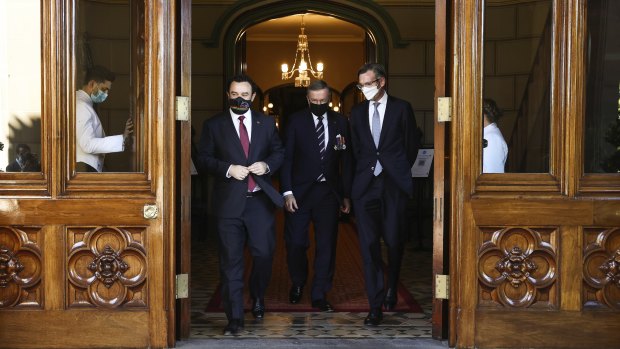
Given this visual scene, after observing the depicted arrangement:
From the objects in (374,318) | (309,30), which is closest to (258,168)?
(374,318)

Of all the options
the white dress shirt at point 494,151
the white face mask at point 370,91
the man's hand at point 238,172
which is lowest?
the man's hand at point 238,172

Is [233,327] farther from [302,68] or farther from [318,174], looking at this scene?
[302,68]

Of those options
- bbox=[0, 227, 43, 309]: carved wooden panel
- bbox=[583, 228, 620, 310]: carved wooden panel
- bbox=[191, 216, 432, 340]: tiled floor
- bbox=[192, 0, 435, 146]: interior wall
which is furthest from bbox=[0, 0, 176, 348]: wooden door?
bbox=[192, 0, 435, 146]: interior wall

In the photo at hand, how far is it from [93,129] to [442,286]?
2.30 metres

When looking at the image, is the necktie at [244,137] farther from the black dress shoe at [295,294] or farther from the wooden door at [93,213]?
the black dress shoe at [295,294]

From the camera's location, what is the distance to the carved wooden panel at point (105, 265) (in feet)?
16.1

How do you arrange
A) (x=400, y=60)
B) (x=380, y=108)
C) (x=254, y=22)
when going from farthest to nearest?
(x=254, y=22)
(x=400, y=60)
(x=380, y=108)

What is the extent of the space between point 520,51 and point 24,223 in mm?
3064

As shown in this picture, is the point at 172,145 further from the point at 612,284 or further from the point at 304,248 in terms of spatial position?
the point at 612,284

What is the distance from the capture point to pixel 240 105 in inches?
223

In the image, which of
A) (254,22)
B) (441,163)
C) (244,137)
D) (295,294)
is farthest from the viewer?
(254,22)

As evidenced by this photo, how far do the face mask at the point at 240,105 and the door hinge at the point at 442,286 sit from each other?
1703 millimetres

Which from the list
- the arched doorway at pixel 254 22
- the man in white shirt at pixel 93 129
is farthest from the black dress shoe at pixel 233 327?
the arched doorway at pixel 254 22

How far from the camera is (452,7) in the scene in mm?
5047
